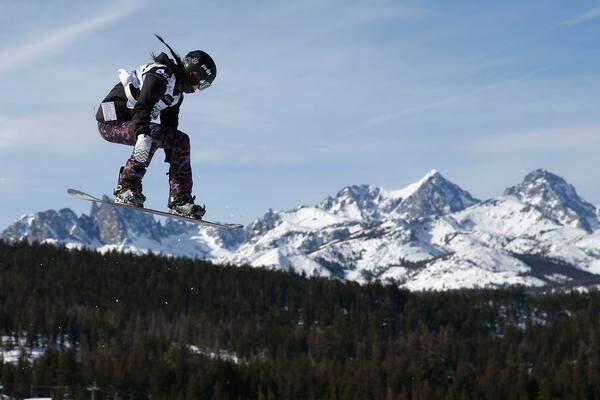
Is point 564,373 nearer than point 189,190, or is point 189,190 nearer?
point 189,190

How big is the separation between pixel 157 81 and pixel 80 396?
15019 cm

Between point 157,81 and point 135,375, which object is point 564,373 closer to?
point 135,375

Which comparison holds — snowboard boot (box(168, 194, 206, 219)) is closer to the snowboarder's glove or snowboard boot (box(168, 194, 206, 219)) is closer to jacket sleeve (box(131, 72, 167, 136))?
the snowboarder's glove

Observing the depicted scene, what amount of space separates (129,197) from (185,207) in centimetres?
145

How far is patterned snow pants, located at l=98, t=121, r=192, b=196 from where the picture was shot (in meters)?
15.7

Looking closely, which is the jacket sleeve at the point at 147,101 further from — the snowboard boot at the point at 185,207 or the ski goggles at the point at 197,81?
the snowboard boot at the point at 185,207

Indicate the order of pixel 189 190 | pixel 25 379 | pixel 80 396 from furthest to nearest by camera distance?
pixel 25 379 → pixel 80 396 → pixel 189 190

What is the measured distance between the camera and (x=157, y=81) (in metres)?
14.7

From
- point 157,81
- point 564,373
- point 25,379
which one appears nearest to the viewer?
point 157,81

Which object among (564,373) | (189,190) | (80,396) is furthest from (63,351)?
(189,190)

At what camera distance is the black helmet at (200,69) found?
14.7m

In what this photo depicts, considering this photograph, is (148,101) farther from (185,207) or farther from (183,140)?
(185,207)

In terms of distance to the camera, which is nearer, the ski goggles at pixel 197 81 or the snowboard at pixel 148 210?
the ski goggles at pixel 197 81

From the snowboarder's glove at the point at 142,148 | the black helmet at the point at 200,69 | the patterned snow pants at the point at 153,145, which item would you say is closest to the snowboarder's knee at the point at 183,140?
the patterned snow pants at the point at 153,145
